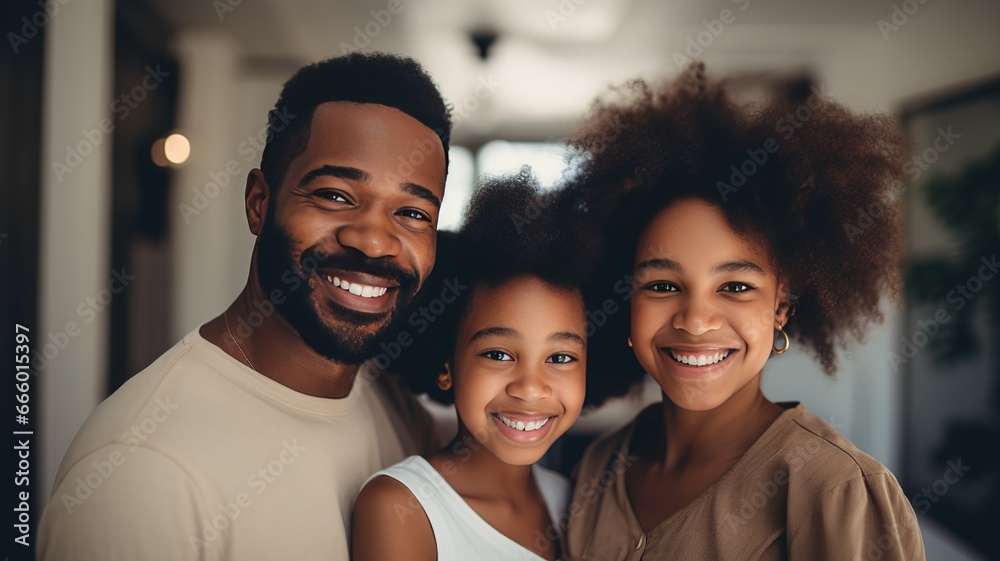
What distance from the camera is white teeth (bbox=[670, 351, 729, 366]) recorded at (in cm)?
145

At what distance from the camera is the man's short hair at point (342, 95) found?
1598 mm

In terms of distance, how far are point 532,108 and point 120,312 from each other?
328 cm

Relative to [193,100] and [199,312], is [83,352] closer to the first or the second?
[199,312]

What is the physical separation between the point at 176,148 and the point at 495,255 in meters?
2.98

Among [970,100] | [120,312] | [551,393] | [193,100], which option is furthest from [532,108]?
[551,393]

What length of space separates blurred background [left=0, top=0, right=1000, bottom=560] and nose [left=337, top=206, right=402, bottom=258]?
1579mm

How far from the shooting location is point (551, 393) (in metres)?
1.51

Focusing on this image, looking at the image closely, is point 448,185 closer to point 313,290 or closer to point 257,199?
point 257,199

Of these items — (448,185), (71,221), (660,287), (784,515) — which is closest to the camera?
(784,515)

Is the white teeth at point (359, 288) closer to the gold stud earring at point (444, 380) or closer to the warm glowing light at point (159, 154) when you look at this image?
the gold stud earring at point (444, 380)

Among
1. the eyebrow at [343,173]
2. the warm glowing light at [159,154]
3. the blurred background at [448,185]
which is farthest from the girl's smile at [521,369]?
the warm glowing light at [159,154]

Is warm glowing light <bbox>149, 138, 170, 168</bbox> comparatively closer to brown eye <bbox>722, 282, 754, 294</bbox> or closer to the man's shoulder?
the man's shoulder

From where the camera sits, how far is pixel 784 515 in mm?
1282

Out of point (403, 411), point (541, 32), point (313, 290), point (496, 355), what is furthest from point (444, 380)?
point (541, 32)
